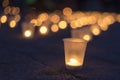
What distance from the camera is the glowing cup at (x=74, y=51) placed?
7941 millimetres

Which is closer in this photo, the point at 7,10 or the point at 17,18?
the point at 17,18

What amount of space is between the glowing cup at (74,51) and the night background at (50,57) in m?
0.13

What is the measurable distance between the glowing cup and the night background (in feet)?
0.44

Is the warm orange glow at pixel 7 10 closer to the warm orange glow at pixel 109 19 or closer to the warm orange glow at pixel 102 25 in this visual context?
the warm orange glow at pixel 109 19

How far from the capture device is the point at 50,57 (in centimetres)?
921

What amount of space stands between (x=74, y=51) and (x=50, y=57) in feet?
4.19

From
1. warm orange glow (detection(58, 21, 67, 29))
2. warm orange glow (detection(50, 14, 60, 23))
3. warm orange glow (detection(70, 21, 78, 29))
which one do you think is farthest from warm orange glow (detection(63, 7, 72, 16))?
warm orange glow (detection(70, 21, 78, 29))

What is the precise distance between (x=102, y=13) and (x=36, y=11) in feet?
8.67

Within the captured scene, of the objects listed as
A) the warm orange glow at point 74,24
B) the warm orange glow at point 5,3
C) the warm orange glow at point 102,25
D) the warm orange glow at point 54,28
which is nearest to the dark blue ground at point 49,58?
the warm orange glow at point 54,28

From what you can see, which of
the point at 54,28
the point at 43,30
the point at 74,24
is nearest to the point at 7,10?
the point at 74,24

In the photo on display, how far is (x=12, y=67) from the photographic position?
817 cm

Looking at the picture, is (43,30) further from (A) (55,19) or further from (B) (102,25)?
(A) (55,19)

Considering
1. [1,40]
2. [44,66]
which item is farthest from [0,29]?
[44,66]

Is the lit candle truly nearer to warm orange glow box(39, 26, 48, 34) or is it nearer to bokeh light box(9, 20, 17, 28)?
warm orange glow box(39, 26, 48, 34)
